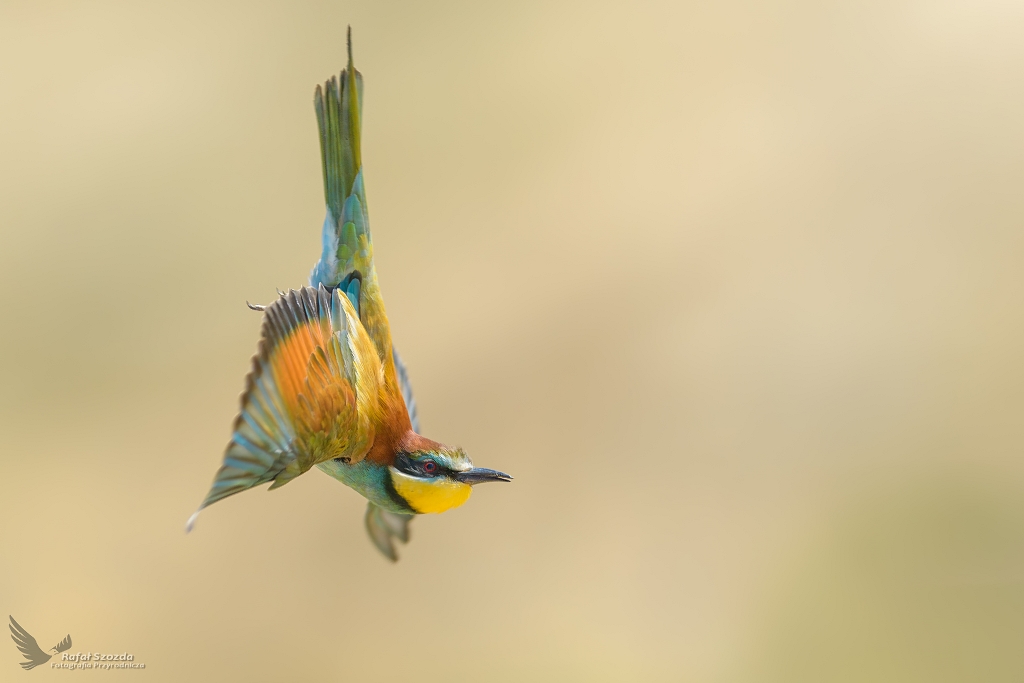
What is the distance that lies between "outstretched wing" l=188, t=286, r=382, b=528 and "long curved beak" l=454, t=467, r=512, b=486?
0.31 feet

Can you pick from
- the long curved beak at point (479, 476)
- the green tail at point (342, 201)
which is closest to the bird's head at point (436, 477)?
the long curved beak at point (479, 476)

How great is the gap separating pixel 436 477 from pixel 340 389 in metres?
0.11

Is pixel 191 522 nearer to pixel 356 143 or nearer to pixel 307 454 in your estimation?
pixel 307 454

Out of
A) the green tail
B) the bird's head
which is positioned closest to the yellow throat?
the bird's head

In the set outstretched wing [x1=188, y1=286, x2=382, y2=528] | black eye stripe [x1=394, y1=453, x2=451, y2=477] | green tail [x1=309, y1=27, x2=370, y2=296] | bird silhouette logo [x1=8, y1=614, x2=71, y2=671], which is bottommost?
bird silhouette logo [x1=8, y1=614, x2=71, y2=671]

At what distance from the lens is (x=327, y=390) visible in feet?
2.23

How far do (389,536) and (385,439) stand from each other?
0.31 meters

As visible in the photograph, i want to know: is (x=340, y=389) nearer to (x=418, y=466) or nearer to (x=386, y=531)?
(x=418, y=466)

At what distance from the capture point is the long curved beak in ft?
2.32

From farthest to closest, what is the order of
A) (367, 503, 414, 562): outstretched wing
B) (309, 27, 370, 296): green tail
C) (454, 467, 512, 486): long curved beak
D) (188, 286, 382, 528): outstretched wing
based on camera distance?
(367, 503, 414, 562): outstretched wing < (309, 27, 370, 296): green tail < (454, 467, 512, 486): long curved beak < (188, 286, 382, 528): outstretched wing

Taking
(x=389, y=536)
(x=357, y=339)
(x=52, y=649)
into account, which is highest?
(x=357, y=339)

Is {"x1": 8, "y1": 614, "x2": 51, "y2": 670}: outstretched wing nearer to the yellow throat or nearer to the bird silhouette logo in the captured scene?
the bird silhouette logo

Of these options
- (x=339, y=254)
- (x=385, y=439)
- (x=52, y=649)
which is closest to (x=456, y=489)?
(x=385, y=439)

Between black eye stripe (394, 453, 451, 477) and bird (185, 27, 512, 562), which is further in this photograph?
black eye stripe (394, 453, 451, 477)
